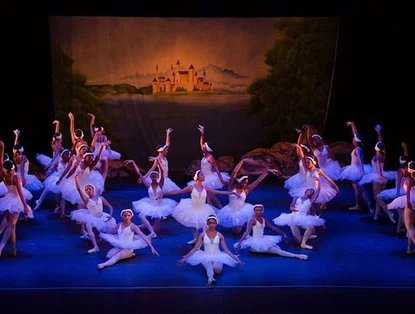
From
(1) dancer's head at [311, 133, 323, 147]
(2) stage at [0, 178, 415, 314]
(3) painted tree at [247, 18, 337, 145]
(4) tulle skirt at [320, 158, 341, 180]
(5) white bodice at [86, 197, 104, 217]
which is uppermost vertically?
(3) painted tree at [247, 18, 337, 145]

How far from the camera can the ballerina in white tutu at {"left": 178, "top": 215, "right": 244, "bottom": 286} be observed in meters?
8.02

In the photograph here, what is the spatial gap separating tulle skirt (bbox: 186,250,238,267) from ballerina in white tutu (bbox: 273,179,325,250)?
3.84 ft

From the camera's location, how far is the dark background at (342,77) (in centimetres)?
1268

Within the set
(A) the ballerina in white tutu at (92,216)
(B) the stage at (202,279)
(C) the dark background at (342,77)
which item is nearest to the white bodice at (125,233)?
(B) the stage at (202,279)

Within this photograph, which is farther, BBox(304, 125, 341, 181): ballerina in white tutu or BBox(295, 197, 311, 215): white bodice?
BBox(304, 125, 341, 181): ballerina in white tutu

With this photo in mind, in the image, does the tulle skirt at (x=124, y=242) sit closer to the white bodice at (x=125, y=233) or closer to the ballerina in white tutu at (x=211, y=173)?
the white bodice at (x=125, y=233)

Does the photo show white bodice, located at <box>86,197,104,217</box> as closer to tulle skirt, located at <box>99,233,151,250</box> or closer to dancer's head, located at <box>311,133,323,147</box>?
tulle skirt, located at <box>99,233,151,250</box>

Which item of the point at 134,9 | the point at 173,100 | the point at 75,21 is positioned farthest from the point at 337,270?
the point at 75,21

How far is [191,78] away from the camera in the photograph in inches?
554

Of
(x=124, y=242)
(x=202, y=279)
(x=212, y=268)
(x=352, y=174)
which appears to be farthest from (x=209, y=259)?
(x=352, y=174)

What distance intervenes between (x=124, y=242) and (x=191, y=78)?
6.17 meters

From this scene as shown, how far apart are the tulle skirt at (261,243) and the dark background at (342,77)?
4530 millimetres

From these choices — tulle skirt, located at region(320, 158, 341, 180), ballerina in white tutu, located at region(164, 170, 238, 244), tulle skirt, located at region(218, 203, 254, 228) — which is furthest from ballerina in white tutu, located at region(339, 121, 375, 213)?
ballerina in white tutu, located at region(164, 170, 238, 244)

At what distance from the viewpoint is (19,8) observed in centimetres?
1216
